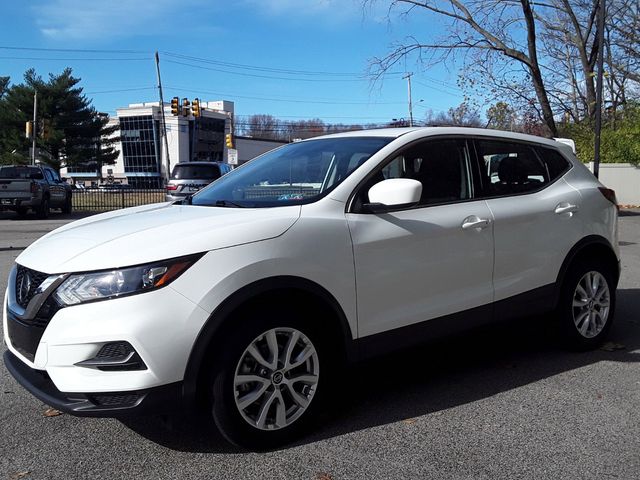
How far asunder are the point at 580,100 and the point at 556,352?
23527 mm

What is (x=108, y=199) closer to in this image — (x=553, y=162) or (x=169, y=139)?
(x=553, y=162)

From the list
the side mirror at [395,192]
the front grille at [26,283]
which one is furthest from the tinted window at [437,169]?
the front grille at [26,283]

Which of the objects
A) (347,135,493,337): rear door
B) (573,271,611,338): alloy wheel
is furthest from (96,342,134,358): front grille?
(573,271,611,338): alloy wheel

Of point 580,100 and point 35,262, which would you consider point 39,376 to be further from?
point 580,100

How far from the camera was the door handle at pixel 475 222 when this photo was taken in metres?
4.10

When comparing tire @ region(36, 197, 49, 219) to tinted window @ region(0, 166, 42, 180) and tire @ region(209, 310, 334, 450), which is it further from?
tire @ region(209, 310, 334, 450)

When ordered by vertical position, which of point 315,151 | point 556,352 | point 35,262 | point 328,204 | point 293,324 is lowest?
point 556,352

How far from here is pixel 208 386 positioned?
3.12 metres

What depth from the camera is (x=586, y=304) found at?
4.97 m

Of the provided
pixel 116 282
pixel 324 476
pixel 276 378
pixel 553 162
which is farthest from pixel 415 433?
pixel 553 162

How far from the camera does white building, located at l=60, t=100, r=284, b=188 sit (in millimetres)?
109062

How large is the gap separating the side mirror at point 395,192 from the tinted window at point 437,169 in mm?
306

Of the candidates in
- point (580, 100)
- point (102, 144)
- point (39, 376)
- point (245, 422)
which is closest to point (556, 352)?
point (245, 422)

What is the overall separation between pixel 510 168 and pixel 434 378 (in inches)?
66.5
